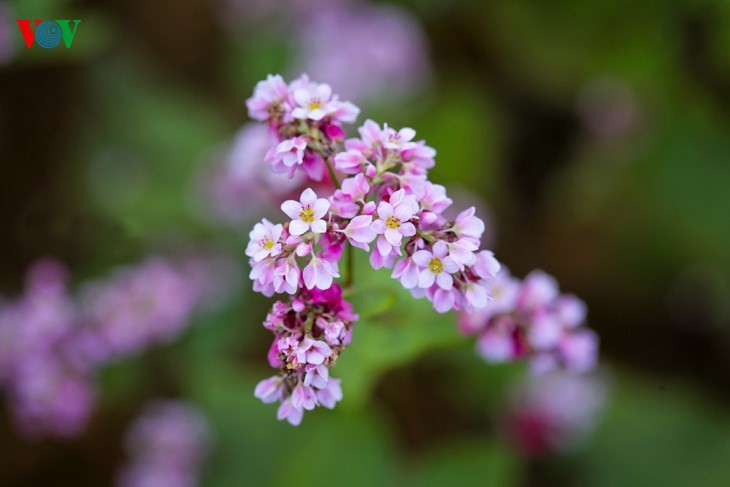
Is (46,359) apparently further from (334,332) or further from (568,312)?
(568,312)

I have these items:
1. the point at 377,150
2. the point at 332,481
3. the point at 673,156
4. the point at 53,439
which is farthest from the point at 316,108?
the point at 673,156

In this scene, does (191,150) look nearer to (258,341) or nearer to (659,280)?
(258,341)

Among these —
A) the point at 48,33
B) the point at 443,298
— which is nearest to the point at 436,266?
the point at 443,298

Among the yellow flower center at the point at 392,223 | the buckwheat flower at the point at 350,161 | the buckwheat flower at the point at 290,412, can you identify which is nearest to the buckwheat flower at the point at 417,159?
the buckwheat flower at the point at 350,161

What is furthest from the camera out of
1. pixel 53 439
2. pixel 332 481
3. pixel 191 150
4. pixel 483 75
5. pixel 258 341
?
pixel 483 75

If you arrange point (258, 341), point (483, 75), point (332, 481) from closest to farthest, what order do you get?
point (332, 481), point (258, 341), point (483, 75)

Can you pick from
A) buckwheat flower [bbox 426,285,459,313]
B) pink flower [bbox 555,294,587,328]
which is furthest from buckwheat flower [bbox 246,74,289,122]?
pink flower [bbox 555,294,587,328]

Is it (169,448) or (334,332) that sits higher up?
(169,448)

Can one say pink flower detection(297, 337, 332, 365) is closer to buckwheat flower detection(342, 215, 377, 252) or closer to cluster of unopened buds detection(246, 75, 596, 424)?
cluster of unopened buds detection(246, 75, 596, 424)
